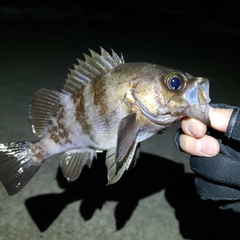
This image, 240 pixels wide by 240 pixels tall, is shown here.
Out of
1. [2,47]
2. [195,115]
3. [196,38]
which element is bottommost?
[196,38]

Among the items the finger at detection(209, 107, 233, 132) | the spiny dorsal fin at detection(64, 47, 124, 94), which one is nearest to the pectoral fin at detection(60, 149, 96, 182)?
the spiny dorsal fin at detection(64, 47, 124, 94)

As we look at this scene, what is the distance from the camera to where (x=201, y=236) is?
2105mm

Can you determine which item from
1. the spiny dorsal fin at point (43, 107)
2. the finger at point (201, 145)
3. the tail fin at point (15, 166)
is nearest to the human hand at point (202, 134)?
the finger at point (201, 145)

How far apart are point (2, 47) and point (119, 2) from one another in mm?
6529

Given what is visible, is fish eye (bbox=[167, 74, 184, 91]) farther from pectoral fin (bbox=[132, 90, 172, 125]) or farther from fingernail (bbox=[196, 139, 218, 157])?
fingernail (bbox=[196, 139, 218, 157])

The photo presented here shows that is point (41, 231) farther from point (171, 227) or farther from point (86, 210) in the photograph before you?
point (171, 227)

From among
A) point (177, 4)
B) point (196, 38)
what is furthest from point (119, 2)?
point (196, 38)

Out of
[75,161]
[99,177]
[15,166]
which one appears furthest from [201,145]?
[99,177]

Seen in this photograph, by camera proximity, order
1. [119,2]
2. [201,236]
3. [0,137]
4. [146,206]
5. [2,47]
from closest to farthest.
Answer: [201,236], [146,206], [0,137], [2,47], [119,2]

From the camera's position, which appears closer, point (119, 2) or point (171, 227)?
point (171, 227)

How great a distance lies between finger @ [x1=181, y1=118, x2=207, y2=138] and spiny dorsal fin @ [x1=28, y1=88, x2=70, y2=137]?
1.61 ft

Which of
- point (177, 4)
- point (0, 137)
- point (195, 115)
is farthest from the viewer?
point (177, 4)

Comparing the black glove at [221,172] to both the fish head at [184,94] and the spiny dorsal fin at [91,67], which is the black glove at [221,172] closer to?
the fish head at [184,94]

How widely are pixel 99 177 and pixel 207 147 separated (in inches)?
48.7
